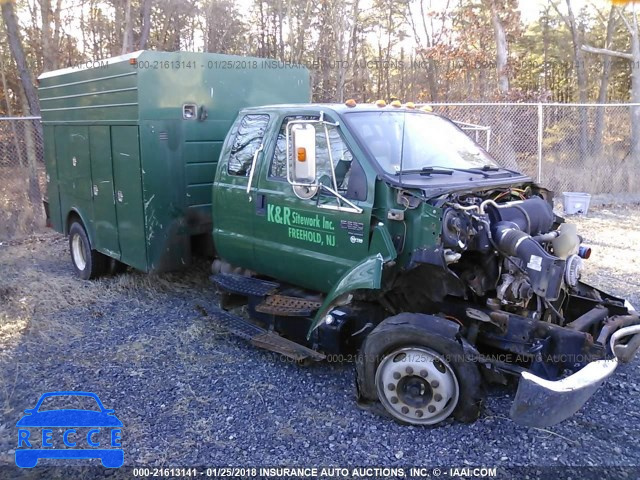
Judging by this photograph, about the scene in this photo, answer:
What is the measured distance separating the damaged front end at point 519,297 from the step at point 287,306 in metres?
0.81

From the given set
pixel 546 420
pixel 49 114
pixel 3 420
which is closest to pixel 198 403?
pixel 3 420

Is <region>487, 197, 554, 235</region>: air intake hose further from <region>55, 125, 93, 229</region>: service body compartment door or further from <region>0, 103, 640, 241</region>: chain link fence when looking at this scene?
<region>0, 103, 640, 241</region>: chain link fence

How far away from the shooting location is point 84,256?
7809mm

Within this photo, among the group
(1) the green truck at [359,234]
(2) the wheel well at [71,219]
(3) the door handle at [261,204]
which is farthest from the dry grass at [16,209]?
(3) the door handle at [261,204]

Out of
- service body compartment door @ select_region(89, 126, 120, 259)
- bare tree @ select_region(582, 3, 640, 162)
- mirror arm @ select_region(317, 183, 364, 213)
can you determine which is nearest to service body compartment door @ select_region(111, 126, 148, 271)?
service body compartment door @ select_region(89, 126, 120, 259)

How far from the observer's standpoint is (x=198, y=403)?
4.37m

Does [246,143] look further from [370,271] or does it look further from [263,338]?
[370,271]

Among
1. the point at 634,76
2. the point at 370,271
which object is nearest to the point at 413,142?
the point at 370,271

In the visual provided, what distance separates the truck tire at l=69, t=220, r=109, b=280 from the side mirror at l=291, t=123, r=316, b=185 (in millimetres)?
4115

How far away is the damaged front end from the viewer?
3.71m

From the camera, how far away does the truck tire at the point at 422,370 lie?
3789 mm

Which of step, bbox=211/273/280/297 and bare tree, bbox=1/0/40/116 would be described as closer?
step, bbox=211/273/280/297

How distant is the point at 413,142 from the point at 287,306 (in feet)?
5.69

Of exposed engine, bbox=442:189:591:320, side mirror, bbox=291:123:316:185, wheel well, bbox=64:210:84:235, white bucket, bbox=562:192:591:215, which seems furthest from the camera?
white bucket, bbox=562:192:591:215
